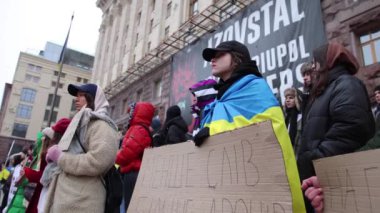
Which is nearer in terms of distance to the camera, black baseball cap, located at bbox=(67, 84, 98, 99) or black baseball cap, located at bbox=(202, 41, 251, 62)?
black baseball cap, located at bbox=(202, 41, 251, 62)

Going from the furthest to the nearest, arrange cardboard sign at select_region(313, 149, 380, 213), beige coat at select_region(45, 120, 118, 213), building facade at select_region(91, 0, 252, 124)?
building facade at select_region(91, 0, 252, 124) < beige coat at select_region(45, 120, 118, 213) < cardboard sign at select_region(313, 149, 380, 213)

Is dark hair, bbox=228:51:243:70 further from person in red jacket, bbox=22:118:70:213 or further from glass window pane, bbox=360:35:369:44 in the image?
glass window pane, bbox=360:35:369:44

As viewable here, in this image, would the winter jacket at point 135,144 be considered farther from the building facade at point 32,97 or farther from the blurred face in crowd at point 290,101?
the building facade at point 32,97

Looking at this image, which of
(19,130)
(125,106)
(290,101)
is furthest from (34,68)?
(290,101)

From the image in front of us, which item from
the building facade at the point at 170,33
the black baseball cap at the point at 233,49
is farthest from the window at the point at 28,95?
the black baseball cap at the point at 233,49

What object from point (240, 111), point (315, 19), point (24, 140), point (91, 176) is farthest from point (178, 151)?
point (24, 140)

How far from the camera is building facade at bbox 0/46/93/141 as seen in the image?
147 feet

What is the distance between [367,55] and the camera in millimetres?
5949

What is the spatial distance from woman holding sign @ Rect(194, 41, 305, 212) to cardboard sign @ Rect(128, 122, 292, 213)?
94 mm

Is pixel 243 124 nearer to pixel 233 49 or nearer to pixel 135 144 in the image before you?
pixel 233 49

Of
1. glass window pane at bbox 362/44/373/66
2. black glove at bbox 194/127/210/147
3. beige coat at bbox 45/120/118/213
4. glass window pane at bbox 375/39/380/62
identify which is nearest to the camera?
black glove at bbox 194/127/210/147

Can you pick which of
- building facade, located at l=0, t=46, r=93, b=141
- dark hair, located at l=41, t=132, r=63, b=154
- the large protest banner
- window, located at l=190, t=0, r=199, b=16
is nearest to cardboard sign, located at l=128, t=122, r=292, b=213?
dark hair, located at l=41, t=132, r=63, b=154

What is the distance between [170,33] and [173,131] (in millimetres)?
12773

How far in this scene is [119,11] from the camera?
24.4 metres
